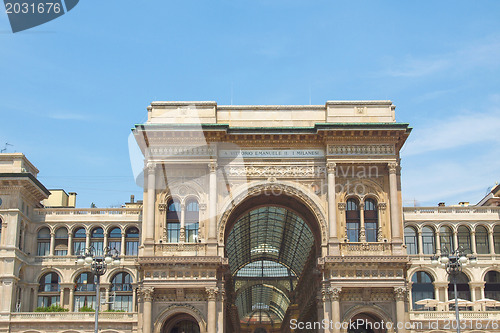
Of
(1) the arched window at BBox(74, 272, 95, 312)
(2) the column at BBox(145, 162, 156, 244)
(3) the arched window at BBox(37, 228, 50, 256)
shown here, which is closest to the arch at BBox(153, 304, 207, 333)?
(2) the column at BBox(145, 162, 156, 244)

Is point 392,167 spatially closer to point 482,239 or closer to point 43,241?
point 482,239

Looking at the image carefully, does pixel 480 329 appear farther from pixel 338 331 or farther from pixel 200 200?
pixel 200 200

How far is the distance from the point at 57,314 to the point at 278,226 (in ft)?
97.1

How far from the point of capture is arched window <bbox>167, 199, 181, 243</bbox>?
60812mm

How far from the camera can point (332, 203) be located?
59312mm

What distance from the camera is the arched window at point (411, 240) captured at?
2985 inches

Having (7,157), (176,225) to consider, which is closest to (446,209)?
(176,225)

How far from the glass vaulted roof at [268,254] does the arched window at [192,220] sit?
24.5ft

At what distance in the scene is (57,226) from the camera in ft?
249

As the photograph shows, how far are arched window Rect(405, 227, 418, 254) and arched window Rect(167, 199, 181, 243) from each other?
27.3 meters

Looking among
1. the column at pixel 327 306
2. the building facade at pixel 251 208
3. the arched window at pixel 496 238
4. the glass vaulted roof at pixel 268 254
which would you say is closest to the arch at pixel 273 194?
the building facade at pixel 251 208

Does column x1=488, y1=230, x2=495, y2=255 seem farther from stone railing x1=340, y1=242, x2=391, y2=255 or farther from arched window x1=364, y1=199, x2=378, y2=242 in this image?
stone railing x1=340, y1=242, x2=391, y2=255

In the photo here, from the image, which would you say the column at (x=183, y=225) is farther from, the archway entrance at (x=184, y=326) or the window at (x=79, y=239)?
the window at (x=79, y=239)

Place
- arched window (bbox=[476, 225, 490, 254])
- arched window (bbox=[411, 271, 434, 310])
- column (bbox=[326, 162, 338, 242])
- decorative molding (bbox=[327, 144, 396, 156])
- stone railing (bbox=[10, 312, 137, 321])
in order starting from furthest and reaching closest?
arched window (bbox=[476, 225, 490, 254])
arched window (bbox=[411, 271, 434, 310])
stone railing (bbox=[10, 312, 137, 321])
decorative molding (bbox=[327, 144, 396, 156])
column (bbox=[326, 162, 338, 242])
